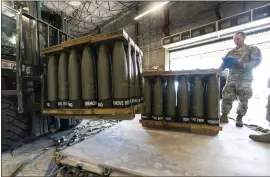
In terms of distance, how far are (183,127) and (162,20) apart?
772cm

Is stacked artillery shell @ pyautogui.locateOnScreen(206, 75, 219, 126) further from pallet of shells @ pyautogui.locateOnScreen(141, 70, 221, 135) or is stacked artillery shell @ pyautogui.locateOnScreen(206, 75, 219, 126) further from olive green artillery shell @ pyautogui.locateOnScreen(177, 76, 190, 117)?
olive green artillery shell @ pyautogui.locateOnScreen(177, 76, 190, 117)

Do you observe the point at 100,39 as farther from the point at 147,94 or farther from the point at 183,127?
the point at 183,127

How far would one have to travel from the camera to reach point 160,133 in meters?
2.64

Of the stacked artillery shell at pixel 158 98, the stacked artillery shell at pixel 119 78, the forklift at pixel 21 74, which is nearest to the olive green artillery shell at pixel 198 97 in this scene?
the stacked artillery shell at pixel 158 98

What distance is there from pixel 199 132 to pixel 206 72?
1036 millimetres

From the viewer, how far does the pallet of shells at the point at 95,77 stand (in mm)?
1938

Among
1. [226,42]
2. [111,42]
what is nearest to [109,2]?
[226,42]

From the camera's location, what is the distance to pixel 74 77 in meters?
2.07

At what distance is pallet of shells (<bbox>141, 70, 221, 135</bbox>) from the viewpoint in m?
2.59

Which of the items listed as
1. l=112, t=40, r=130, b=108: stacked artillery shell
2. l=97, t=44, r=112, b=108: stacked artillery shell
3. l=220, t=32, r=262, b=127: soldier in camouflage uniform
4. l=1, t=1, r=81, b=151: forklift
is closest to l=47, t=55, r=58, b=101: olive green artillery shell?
l=1, t=1, r=81, b=151: forklift

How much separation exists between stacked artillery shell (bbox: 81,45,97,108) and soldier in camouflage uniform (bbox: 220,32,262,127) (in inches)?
112

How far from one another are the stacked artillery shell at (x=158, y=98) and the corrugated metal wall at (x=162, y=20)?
566 centimetres

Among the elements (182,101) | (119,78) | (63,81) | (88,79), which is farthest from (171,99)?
(63,81)

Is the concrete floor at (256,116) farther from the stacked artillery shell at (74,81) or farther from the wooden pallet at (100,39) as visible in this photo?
the stacked artillery shell at (74,81)
